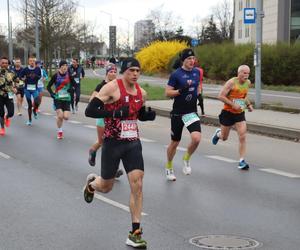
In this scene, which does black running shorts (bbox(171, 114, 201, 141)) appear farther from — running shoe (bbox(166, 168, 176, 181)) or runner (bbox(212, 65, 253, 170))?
runner (bbox(212, 65, 253, 170))

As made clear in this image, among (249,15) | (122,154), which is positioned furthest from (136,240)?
(249,15)

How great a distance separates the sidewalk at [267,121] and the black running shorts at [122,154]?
26.9 feet

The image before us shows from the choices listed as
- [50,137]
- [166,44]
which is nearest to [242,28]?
[166,44]

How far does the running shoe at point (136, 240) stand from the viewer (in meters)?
5.39

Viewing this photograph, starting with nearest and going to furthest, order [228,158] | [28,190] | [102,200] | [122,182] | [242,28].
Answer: [102,200], [28,190], [122,182], [228,158], [242,28]

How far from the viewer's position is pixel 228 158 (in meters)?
10.7

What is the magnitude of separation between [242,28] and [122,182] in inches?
2984

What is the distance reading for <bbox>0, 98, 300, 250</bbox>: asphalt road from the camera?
5824 mm

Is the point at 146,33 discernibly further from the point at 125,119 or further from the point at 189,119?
the point at 125,119

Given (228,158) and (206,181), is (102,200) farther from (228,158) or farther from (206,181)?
(228,158)

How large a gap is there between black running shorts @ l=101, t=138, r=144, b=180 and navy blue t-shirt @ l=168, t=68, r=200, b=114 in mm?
2814

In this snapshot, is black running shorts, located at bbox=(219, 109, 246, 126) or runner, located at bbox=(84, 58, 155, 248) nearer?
runner, located at bbox=(84, 58, 155, 248)

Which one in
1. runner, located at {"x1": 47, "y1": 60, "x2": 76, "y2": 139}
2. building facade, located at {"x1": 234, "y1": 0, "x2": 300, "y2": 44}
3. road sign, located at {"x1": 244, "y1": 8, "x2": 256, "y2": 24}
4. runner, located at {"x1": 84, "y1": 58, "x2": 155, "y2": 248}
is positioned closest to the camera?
runner, located at {"x1": 84, "y1": 58, "x2": 155, "y2": 248}

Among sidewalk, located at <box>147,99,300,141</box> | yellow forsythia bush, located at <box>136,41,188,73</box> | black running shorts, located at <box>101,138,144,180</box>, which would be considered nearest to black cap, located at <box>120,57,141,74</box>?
black running shorts, located at <box>101,138,144,180</box>
